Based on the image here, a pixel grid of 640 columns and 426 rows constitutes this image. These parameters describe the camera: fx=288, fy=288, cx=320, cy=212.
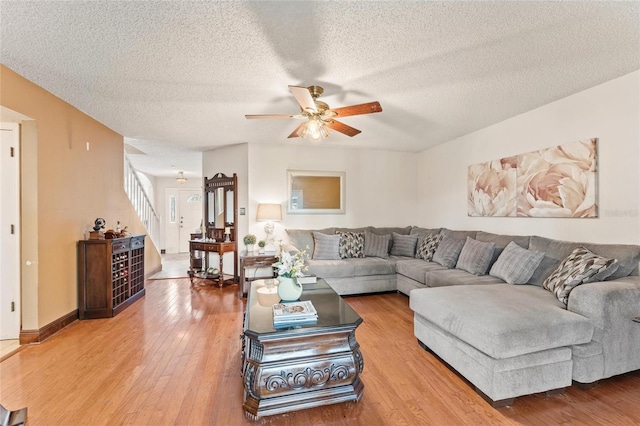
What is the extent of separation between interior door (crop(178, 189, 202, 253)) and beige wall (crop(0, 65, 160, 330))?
543 cm

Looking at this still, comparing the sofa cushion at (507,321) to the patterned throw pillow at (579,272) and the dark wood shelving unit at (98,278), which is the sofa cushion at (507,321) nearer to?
the patterned throw pillow at (579,272)

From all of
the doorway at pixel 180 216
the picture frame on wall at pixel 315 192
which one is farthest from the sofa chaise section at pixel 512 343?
the doorway at pixel 180 216

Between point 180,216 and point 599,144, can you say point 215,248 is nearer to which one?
point 599,144

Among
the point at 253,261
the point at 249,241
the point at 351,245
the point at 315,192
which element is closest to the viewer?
the point at 253,261

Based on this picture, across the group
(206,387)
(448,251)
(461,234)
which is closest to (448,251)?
(448,251)

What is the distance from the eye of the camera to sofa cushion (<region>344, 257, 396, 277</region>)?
4.22 meters

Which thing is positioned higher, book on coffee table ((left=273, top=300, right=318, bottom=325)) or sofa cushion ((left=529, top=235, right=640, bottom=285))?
sofa cushion ((left=529, top=235, right=640, bottom=285))

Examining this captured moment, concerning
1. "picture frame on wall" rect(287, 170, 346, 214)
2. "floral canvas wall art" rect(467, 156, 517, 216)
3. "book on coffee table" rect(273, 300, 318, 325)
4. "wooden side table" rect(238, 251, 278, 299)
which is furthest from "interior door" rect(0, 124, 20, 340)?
"floral canvas wall art" rect(467, 156, 517, 216)

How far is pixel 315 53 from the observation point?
2.13 m

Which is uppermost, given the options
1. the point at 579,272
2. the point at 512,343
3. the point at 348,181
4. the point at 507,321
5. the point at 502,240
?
the point at 348,181

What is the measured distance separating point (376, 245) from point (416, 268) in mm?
977

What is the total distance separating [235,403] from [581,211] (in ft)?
11.6

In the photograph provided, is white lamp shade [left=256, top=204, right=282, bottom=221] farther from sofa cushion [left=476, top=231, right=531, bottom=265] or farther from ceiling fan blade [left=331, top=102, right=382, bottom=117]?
sofa cushion [left=476, top=231, right=531, bottom=265]

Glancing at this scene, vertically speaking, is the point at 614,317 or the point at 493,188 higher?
the point at 493,188
